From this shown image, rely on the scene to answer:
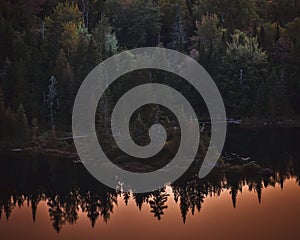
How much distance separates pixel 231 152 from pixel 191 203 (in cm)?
1160

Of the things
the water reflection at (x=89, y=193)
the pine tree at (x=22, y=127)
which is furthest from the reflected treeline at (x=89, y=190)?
the pine tree at (x=22, y=127)

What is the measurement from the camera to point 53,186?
36906mm

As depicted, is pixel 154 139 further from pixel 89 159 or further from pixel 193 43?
pixel 193 43

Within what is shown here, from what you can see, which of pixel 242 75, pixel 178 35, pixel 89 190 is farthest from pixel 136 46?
pixel 89 190

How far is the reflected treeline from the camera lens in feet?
106

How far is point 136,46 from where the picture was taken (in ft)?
226

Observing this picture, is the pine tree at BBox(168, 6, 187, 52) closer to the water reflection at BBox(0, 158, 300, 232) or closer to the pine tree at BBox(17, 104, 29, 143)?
the pine tree at BBox(17, 104, 29, 143)

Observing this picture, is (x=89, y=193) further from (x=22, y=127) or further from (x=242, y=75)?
(x=242, y=75)

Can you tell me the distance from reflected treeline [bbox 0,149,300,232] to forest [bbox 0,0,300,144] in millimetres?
9034

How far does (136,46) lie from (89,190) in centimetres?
3547

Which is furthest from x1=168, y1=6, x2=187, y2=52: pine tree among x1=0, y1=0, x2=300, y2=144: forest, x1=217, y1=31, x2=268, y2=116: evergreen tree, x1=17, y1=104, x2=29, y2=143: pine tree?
A: x1=17, y1=104, x2=29, y2=143: pine tree

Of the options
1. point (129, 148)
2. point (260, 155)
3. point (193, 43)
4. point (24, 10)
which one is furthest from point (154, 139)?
point (24, 10)

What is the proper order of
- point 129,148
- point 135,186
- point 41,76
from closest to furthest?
1. point 135,186
2. point 129,148
3. point 41,76

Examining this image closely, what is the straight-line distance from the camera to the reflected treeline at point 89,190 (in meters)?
32.3
